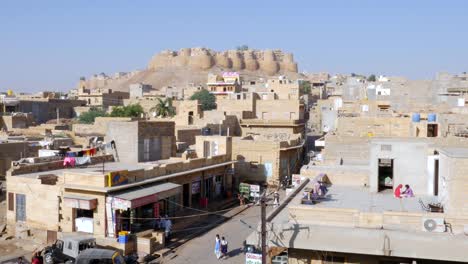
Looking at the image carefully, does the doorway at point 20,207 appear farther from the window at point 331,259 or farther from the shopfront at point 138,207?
the window at point 331,259

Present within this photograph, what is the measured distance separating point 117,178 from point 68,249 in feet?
9.58

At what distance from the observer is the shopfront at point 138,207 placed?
1802 centimetres

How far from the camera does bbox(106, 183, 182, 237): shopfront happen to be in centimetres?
1802

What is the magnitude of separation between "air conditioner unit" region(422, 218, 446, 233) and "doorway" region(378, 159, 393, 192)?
15.8 feet

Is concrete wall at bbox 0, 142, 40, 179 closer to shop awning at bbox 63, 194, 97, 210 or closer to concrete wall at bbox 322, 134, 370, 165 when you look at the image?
shop awning at bbox 63, 194, 97, 210

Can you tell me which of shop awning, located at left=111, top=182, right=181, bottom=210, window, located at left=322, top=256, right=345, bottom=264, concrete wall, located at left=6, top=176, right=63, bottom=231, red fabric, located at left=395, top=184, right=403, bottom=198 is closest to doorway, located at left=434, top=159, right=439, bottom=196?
red fabric, located at left=395, top=184, right=403, bottom=198

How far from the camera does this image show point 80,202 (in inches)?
719

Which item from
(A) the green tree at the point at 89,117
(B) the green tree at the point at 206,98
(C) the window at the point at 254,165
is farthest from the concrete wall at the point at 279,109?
(B) the green tree at the point at 206,98

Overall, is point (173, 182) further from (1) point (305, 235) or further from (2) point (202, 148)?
(1) point (305, 235)

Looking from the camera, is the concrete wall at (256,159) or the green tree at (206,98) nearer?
the concrete wall at (256,159)

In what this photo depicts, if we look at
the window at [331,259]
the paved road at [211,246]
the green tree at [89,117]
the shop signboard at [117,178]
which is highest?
the green tree at [89,117]

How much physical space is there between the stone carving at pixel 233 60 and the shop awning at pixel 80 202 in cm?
14804

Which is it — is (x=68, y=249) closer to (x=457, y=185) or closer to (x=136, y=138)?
(x=136, y=138)

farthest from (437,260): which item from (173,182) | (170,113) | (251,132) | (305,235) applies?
(170,113)
